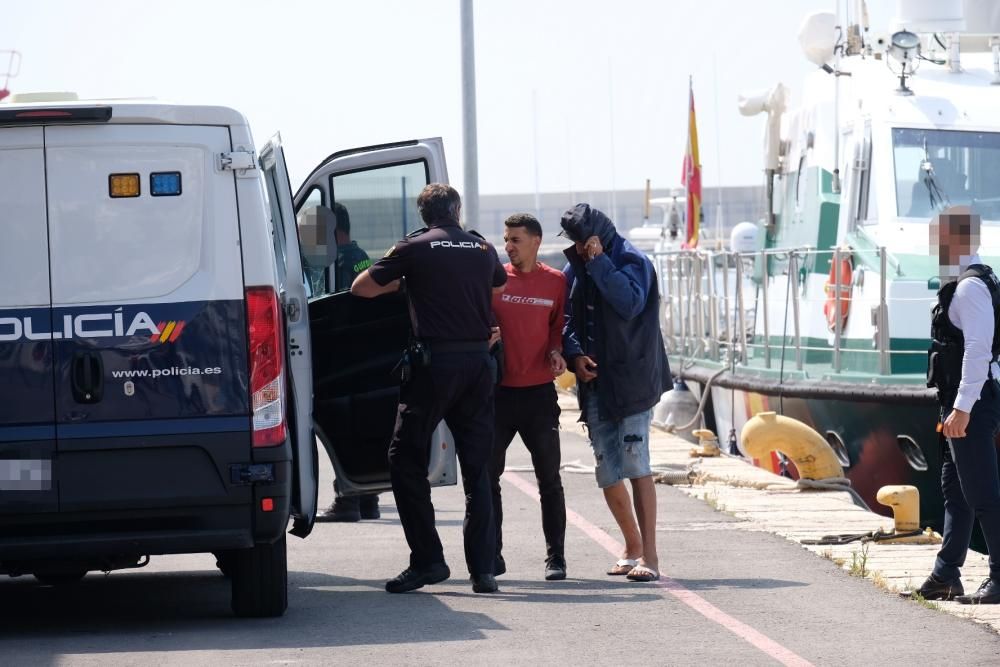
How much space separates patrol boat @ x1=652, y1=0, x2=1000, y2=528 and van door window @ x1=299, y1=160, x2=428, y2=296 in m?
4.90

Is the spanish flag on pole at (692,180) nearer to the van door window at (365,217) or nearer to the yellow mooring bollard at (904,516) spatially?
the yellow mooring bollard at (904,516)

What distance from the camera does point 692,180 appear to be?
85.1 ft

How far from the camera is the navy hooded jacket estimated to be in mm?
8430

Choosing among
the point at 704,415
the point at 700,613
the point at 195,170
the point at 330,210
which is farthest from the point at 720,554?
the point at 704,415

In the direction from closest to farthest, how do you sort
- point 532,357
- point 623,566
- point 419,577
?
point 419,577 < point 532,357 < point 623,566

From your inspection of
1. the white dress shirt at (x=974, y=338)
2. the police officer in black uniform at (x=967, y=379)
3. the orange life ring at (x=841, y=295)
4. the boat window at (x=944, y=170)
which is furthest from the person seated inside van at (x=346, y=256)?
the boat window at (x=944, y=170)

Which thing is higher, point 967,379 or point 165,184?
point 165,184

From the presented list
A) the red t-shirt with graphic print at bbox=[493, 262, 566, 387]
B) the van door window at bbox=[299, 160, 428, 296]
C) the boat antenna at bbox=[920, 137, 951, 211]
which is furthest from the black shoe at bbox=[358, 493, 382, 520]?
the boat antenna at bbox=[920, 137, 951, 211]

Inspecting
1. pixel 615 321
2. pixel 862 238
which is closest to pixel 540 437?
pixel 615 321

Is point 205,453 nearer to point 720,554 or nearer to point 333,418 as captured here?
point 333,418

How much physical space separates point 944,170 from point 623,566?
716 cm

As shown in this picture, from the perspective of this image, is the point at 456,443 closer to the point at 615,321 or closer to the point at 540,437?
the point at 540,437

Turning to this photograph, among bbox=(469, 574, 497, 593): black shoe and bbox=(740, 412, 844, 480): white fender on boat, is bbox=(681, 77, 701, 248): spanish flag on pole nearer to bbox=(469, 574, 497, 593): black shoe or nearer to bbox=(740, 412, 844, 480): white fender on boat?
bbox=(740, 412, 844, 480): white fender on boat

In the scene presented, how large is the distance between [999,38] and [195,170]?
11.1 m
